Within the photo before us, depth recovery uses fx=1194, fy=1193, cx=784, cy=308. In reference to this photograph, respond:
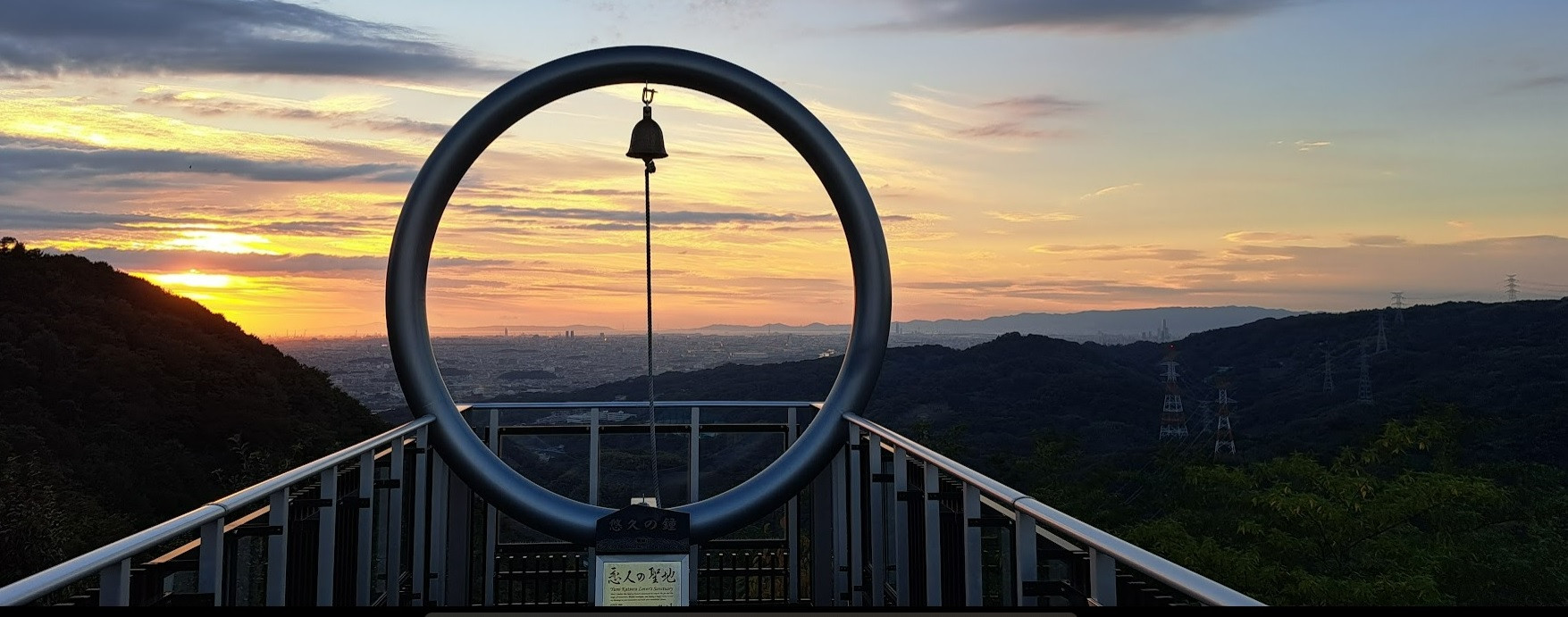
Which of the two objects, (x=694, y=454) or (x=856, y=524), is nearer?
(x=856, y=524)

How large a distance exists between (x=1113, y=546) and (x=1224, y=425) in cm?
3548

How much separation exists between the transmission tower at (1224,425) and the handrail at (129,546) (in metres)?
28.7

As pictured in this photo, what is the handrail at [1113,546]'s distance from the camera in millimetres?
1629

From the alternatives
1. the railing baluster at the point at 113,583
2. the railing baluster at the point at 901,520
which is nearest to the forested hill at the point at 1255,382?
the railing baluster at the point at 901,520

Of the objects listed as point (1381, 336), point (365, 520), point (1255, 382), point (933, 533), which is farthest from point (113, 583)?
point (1255, 382)

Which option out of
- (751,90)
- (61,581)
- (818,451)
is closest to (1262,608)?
(61,581)

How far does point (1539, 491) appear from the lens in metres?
19.7

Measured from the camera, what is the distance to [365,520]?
4.15 metres

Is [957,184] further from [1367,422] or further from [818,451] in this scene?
[1367,422]

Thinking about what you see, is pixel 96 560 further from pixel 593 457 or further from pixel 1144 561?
pixel 593 457

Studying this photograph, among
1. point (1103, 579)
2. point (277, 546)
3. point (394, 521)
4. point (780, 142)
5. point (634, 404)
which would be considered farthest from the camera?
point (780, 142)

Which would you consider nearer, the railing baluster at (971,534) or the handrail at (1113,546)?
the handrail at (1113,546)

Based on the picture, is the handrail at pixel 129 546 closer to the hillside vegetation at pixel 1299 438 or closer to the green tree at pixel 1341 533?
the hillside vegetation at pixel 1299 438

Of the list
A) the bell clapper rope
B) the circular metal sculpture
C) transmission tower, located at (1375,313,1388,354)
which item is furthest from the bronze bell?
transmission tower, located at (1375,313,1388,354)
